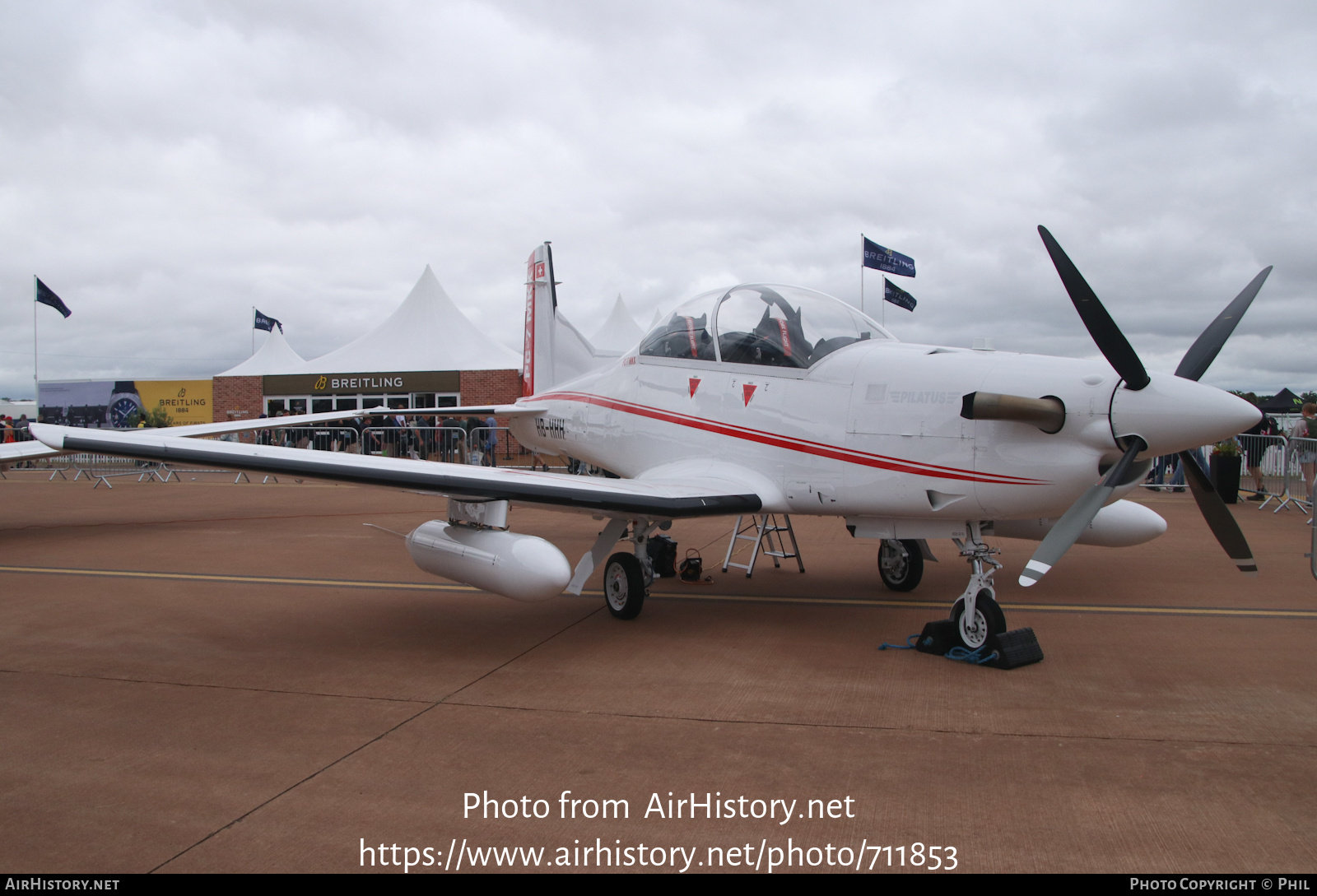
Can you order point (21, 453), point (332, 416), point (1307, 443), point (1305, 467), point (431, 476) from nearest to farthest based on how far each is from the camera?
1. point (431, 476)
2. point (21, 453)
3. point (332, 416)
4. point (1307, 443)
5. point (1305, 467)

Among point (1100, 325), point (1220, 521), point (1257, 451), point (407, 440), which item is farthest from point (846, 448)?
point (407, 440)

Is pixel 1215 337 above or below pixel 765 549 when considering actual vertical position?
above

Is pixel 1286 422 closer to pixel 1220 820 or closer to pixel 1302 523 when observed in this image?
pixel 1302 523

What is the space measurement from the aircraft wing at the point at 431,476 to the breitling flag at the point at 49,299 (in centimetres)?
2709

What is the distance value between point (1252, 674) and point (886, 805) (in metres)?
3.20

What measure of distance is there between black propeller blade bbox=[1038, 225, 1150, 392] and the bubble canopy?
68.7 inches

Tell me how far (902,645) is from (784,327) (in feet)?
8.26

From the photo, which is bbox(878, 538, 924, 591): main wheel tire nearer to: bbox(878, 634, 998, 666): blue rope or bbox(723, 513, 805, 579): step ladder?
bbox(723, 513, 805, 579): step ladder

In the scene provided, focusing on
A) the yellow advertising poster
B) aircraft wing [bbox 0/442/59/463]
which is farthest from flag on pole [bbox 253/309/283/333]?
aircraft wing [bbox 0/442/59/463]

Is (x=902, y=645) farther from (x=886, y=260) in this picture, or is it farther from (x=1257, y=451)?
(x=1257, y=451)

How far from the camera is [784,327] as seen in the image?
20.9ft

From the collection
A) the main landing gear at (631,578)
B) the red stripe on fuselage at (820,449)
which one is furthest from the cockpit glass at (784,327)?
the main landing gear at (631,578)

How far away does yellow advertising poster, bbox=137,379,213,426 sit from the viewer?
38875 mm
